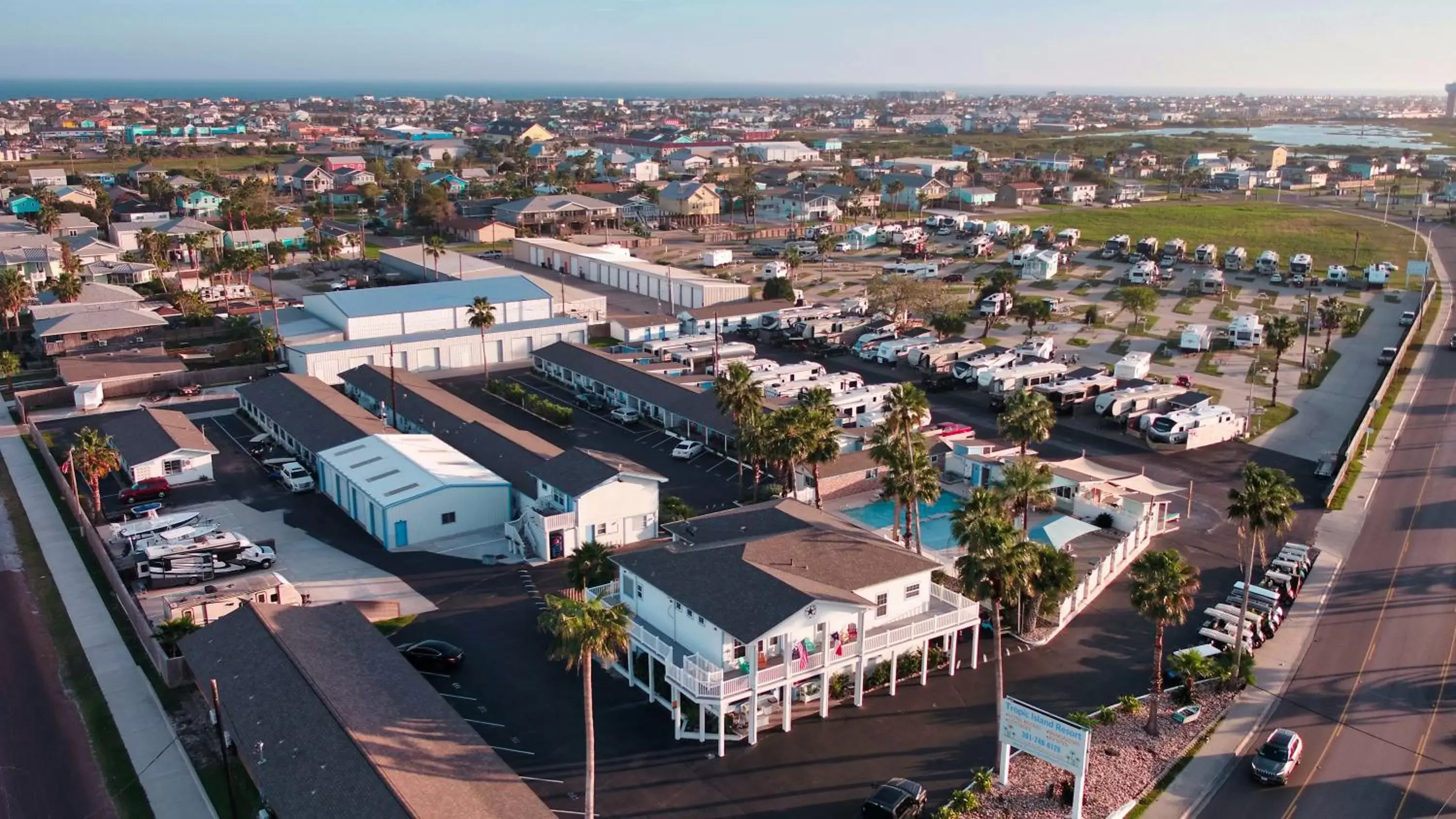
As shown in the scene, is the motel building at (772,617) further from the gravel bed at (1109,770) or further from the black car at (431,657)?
the gravel bed at (1109,770)

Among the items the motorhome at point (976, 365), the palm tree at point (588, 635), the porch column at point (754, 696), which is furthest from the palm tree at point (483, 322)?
the palm tree at point (588, 635)

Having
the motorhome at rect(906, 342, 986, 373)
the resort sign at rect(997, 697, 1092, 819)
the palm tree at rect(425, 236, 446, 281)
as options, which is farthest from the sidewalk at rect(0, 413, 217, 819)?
the palm tree at rect(425, 236, 446, 281)

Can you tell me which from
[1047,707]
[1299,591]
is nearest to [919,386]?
[1299,591]

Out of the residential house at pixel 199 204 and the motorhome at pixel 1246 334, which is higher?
the residential house at pixel 199 204

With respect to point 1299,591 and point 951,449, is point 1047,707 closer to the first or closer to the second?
point 1299,591

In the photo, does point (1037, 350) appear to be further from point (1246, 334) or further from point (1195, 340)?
point (1246, 334)

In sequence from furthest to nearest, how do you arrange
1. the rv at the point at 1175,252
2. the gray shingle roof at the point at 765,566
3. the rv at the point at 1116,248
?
the rv at the point at 1116,248
the rv at the point at 1175,252
the gray shingle roof at the point at 765,566
